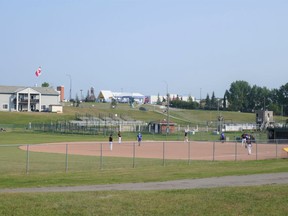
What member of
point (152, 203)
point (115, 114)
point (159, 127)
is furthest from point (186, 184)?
point (115, 114)

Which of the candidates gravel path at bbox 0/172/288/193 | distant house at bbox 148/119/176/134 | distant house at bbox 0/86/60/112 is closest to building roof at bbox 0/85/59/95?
distant house at bbox 0/86/60/112

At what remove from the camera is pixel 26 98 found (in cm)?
15738

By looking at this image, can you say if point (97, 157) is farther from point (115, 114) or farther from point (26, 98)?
point (115, 114)

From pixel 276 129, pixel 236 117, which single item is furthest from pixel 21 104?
pixel 276 129

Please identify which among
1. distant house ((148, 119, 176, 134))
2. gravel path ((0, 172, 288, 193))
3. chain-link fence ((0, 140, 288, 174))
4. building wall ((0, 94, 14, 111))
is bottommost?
chain-link fence ((0, 140, 288, 174))

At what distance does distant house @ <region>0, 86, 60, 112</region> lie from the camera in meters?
153

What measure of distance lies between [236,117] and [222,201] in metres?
183

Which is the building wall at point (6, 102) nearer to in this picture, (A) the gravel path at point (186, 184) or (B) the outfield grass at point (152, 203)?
(A) the gravel path at point (186, 184)

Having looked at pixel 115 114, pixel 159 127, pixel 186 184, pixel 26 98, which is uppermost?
pixel 26 98

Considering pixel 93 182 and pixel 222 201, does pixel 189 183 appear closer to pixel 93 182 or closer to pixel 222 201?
pixel 93 182

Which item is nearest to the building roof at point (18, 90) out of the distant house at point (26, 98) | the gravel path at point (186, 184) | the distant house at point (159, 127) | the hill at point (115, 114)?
the distant house at point (26, 98)

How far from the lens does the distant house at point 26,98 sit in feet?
502

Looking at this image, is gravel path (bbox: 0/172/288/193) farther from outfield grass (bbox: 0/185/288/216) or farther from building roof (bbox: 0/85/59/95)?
building roof (bbox: 0/85/59/95)

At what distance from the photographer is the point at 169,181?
923 inches
